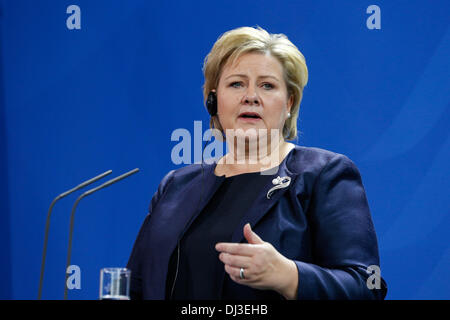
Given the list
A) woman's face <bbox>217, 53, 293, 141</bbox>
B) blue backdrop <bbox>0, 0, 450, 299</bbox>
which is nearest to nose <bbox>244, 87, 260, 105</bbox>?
woman's face <bbox>217, 53, 293, 141</bbox>

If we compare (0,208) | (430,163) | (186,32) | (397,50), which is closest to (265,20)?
(186,32)

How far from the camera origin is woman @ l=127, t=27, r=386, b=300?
4.40 ft

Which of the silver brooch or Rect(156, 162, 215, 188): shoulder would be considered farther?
Rect(156, 162, 215, 188): shoulder

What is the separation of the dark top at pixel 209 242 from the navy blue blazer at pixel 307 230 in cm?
3

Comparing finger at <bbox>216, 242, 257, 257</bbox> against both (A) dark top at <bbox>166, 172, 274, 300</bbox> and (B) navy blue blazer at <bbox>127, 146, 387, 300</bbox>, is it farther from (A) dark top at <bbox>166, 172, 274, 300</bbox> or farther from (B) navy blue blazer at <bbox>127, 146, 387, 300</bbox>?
(A) dark top at <bbox>166, 172, 274, 300</bbox>

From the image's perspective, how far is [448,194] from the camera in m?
2.39

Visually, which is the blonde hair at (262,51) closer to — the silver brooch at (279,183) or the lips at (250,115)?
the lips at (250,115)

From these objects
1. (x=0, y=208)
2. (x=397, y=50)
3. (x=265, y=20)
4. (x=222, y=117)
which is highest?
(x=265, y=20)

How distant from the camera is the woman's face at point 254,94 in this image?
170cm

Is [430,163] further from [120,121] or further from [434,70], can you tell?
[120,121]

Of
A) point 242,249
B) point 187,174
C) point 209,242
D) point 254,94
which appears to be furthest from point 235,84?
point 242,249
